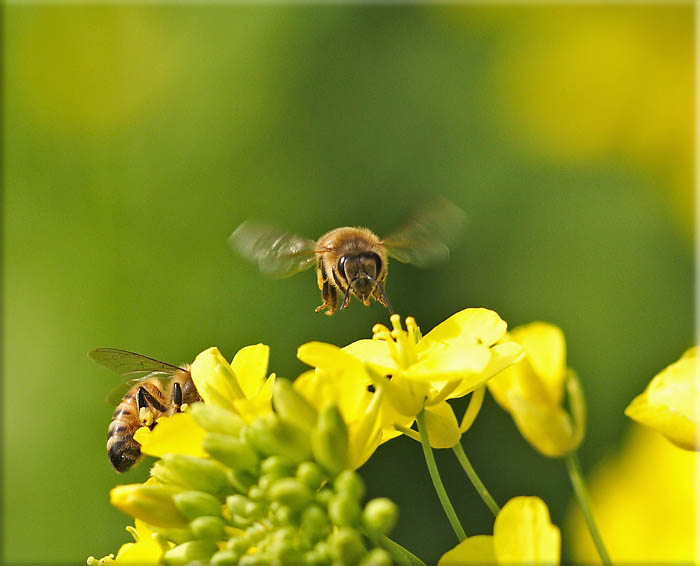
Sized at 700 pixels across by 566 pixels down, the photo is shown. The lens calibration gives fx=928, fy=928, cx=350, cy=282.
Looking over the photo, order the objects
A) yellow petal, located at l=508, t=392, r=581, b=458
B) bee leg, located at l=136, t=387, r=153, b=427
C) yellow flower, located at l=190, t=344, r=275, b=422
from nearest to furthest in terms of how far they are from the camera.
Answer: yellow flower, located at l=190, t=344, r=275, b=422
yellow petal, located at l=508, t=392, r=581, b=458
bee leg, located at l=136, t=387, r=153, b=427

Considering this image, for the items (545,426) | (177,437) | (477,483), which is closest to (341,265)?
(545,426)

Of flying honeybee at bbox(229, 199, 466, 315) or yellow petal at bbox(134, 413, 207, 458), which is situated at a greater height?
flying honeybee at bbox(229, 199, 466, 315)

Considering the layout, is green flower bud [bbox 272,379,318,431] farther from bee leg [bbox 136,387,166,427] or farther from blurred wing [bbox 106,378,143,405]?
blurred wing [bbox 106,378,143,405]

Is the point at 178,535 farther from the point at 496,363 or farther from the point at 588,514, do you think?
the point at 588,514

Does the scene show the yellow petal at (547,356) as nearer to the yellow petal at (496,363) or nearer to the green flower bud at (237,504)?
the yellow petal at (496,363)

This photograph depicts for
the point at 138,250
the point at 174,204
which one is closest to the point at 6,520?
the point at 138,250

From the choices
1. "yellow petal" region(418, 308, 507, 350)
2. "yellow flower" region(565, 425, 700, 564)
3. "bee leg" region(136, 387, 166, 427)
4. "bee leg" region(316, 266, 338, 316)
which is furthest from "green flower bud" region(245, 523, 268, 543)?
"yellow flower" region(565, 425, 700, 564)

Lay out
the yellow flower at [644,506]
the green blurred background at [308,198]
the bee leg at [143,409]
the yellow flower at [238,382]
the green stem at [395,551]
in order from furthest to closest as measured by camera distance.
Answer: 1. the green blurred background at [308,198]
2. the yellow flower at [644,506]
3. the bee leg at [143,409]
4. the yellow flower at [238,382]
5. the green stem at [395,551]

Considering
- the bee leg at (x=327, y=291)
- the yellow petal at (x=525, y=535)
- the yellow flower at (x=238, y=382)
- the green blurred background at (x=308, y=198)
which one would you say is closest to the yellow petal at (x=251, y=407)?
the yellow flower at (x=238, y=382)
